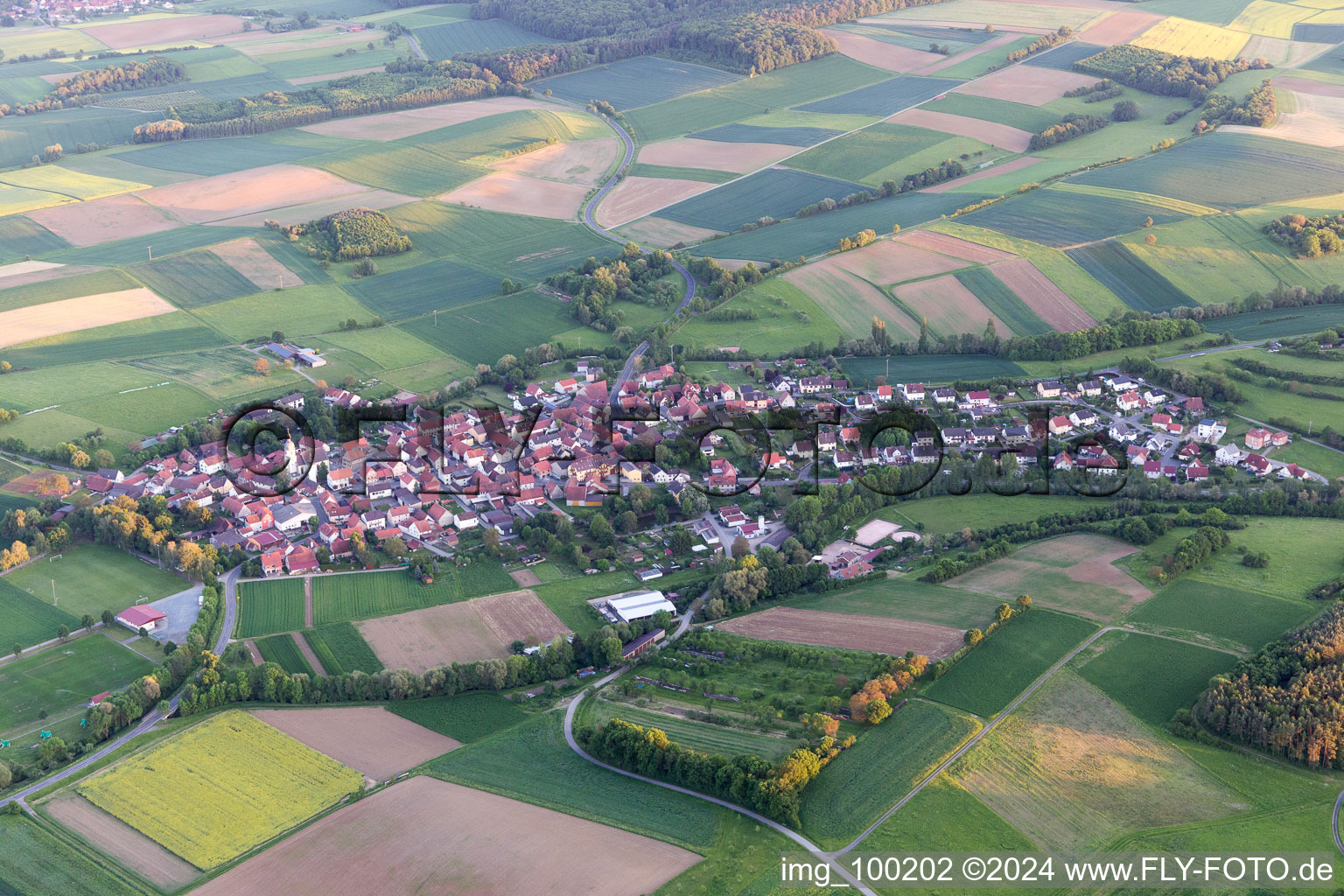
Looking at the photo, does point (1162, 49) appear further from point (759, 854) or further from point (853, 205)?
point (759, 854)

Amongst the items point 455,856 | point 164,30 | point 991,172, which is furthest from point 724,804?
point 164,30

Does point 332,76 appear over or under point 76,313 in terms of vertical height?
over

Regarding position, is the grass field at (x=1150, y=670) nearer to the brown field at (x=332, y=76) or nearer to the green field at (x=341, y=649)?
the green field at (x=341, y=649)

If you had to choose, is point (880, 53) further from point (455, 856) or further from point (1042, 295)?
point (455, 856)

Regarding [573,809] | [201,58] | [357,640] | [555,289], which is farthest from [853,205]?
[201,58]

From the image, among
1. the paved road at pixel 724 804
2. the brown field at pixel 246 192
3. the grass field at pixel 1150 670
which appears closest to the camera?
the paved road at pixel 724 804

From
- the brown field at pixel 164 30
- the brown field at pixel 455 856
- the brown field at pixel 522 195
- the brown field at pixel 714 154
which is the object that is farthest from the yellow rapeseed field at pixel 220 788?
the brown field at pixel 164 30
